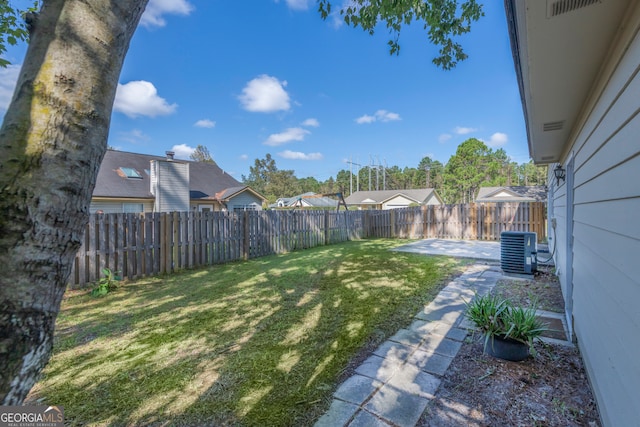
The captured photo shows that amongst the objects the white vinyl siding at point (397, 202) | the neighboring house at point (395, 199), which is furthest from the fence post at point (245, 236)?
the white vinyl siding at point (397, 202)

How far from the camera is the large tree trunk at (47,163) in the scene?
74 centimetres

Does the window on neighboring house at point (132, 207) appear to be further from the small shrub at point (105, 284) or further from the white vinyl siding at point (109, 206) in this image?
the small shrub at point (105, 284)

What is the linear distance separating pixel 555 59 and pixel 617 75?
1.29 ft

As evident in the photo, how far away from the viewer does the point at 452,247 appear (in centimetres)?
924

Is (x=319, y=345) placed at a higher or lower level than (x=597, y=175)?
lower

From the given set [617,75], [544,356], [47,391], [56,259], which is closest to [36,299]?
[56,259]

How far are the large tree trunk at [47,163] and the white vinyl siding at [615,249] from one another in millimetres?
2088

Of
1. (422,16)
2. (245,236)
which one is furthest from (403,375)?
(245,236)

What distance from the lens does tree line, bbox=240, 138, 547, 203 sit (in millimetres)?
34438

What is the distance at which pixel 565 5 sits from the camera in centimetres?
131

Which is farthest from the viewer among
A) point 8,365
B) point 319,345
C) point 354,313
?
point 354,313

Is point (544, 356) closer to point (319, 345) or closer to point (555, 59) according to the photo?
point (319, 345)

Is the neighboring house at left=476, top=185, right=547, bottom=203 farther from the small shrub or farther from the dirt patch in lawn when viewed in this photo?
the small shrub

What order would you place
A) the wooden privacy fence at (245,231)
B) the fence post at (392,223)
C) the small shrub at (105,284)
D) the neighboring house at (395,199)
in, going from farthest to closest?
the neighboring house at (395,199) < the fence post at (392,223) < the wooden privacy fence at (245,231) < the small shrub at (105,284)
